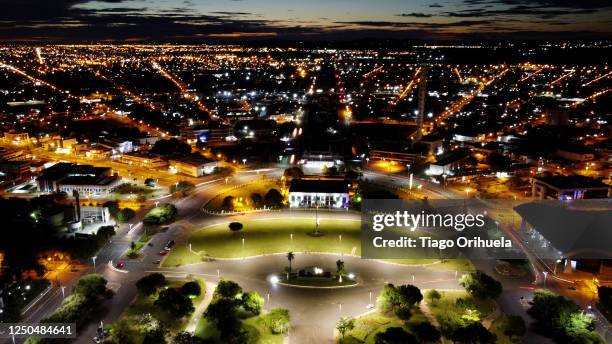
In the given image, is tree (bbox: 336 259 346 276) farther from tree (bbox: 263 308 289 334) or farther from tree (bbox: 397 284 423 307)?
tree (bbox: 263 308 289 334)

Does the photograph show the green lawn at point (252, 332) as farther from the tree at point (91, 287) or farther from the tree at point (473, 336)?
the tree at point (473, 336)

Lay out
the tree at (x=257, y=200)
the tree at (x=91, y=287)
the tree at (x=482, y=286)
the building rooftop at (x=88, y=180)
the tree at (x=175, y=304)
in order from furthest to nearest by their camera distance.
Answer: the building rooftop at (x=88, y=180), the tree at (x=257, y=200), the tree at (x=482, y=286), the tree at (x=91, y=287), the tree at (x=175, y=304)

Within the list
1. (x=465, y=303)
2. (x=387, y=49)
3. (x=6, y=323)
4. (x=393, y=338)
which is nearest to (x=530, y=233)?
(x=465, y=303)

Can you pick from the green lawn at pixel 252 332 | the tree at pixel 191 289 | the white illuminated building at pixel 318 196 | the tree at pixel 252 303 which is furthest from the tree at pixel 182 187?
the green lawn at pixel 252 332

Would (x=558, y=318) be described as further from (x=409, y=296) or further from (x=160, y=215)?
(x=160, y=215)

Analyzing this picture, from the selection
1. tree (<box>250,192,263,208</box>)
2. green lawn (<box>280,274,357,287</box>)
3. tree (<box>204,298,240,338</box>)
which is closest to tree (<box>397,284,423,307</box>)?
green lawn (<box>280,274,357,287</box>)

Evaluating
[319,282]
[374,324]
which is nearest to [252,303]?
[319,282]
